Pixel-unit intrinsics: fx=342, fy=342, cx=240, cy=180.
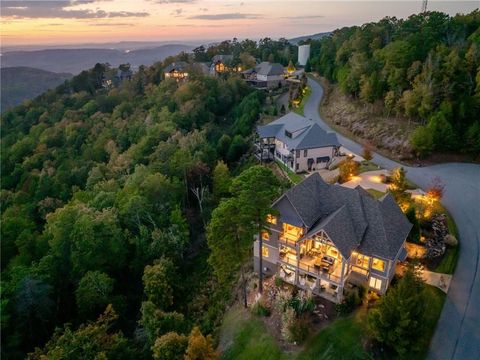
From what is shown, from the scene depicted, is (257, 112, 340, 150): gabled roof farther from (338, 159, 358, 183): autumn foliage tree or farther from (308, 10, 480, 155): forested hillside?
(308, 10, 480, 155): forested hillside

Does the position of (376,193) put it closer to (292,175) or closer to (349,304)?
(292,175)

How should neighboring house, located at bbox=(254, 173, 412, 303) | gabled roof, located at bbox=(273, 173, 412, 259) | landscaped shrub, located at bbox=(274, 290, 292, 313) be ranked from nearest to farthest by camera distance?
gabled roof, located at bbox=(273, 173, 412, 259) < neighboring house, located at bbox=(254, 173, 412, 303) < landscaped shrub, located at bbox=(274, 290, 292, 313)

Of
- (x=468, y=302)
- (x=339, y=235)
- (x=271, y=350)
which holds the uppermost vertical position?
(x=339, y=235)

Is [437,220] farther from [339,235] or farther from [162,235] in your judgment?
[162,235]

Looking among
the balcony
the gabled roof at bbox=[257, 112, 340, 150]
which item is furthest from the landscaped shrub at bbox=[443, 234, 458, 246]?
the gabled roof at bbox=[257, 112, 340, 150]

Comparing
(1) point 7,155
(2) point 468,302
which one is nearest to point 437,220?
(2) point 468,302

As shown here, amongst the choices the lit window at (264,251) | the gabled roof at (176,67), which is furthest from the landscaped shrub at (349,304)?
the gabled roof at (176,67)
